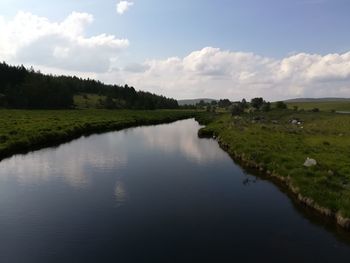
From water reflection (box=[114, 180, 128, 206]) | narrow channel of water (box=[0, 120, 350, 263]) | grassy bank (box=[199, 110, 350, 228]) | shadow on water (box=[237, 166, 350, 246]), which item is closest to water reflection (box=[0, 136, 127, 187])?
narrow channel of water (box=[0, 120, 350, 263])

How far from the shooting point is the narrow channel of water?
19.0m

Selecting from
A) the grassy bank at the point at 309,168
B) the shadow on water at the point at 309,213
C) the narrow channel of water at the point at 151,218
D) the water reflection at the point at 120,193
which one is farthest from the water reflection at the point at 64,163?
the grassy bank at the point at 309,168

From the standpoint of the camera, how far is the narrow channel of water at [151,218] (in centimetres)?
1895

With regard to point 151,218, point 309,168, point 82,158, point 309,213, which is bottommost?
point 309,213

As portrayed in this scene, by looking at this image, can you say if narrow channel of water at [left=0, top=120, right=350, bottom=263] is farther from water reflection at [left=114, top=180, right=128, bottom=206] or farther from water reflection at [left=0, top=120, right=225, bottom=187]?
water reflection at [left=0, top=120, right=225, bottom=187]

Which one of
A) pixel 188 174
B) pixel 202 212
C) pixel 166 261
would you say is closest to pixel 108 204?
pixel 202 212

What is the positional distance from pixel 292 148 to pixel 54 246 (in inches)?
1314

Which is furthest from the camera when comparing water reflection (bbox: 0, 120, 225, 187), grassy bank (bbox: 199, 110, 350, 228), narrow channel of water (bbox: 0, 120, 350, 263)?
water reflection (bbox: 0, 120, 225, 187)

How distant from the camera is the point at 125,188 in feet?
102

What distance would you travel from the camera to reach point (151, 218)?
23.7m

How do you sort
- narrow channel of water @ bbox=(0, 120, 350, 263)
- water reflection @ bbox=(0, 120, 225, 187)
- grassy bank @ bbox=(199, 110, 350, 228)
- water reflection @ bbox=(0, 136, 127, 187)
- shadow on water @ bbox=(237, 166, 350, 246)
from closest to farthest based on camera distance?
1. narrow channel of water @ bbox=(0, 120, 350, 263)
2. shadow on water @ bbox=(237, 166, 350, 246)
3. grassy bank @ bbox=(199, 110, 350, 228)
4. water reflection @ bbox=(0, 136, 127, 187)
5. water reflection @ bbox=(0, 120, 225, 187)

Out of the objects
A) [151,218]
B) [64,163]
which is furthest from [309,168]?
[64,163]

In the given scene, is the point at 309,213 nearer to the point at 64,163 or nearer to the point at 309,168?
the point at 309,168

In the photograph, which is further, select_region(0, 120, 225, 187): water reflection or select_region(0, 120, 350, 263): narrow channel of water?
select_region(0, 120, 225, 187): water reflection
